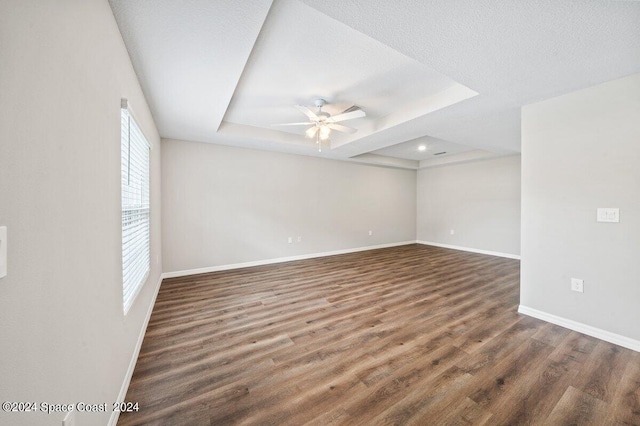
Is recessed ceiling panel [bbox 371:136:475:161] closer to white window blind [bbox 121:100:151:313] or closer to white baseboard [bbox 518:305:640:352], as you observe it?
white baseboard [bbox 518:305:640:352]

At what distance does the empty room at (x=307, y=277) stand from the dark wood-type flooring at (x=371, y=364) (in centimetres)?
2

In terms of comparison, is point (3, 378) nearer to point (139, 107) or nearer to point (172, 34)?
point (172, 34)

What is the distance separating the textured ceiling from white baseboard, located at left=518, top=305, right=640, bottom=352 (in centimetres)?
225

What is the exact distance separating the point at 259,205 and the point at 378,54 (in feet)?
11.2

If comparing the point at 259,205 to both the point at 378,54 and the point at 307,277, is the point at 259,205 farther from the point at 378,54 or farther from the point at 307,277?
the point at 378,54

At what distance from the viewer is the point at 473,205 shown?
598 cm

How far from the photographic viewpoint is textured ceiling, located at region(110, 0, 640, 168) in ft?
4.64

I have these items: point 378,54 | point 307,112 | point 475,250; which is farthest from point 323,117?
point 475,250

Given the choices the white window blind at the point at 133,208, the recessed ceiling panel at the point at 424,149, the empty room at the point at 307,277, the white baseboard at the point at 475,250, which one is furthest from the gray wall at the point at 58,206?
the white baseboard at the point at 475,250

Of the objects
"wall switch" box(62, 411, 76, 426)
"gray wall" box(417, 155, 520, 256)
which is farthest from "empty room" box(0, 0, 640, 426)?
"gray wall" box(417, 155, 520, 256)

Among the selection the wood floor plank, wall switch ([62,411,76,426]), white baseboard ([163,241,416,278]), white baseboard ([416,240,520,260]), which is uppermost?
wall switch ([62,411,76,426])

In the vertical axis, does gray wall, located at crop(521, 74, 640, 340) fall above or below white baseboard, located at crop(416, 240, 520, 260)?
above

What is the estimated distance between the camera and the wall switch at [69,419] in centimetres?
83

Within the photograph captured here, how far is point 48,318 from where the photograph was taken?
2.50ft
